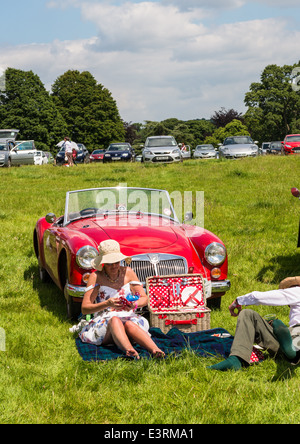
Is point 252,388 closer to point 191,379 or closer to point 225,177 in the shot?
point 191,379

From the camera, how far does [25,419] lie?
3.90 meters

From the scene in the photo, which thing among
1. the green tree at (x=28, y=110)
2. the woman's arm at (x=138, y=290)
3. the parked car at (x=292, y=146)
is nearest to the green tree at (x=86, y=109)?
the green tree at (x=28, y=110)

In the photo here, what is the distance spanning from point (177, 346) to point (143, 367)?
0.63 m

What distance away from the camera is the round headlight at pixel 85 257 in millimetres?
6391

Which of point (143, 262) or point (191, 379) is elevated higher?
point (143, 262)

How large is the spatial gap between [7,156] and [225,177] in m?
13.4

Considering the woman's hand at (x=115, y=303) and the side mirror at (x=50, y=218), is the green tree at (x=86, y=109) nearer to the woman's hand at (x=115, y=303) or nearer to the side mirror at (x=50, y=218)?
the side mirror at (x=50, y=218)

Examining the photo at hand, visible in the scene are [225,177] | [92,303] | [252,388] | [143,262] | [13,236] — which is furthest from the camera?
[225,177]

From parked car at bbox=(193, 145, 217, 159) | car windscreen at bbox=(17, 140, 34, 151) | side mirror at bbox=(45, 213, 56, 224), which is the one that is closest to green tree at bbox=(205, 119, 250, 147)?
parked car at bbox=(193, 145, 217, 159)

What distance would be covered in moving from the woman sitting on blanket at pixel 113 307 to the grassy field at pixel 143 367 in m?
0.29

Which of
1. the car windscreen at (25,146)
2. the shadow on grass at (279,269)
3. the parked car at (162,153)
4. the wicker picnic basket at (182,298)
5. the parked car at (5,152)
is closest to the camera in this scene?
the wicker picnic basket at (182,298)

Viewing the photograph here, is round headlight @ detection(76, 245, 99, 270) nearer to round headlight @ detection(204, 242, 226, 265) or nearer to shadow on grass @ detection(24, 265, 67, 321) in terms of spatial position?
shadow on grass @ detection(24, 265, 67, 321)

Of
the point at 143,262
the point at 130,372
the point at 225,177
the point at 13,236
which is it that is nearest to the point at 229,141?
the point at 225,177

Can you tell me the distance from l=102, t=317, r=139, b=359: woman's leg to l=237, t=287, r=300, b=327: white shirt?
3.50 feet
